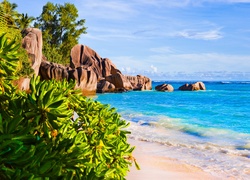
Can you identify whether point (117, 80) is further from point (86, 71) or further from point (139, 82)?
point (86, 71)

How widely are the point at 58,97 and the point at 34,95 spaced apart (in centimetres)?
22

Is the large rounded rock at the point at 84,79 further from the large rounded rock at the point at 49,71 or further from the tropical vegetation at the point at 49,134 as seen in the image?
the tropical vegetation at the point at 49,134

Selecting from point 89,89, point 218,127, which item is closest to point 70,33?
point 89,89

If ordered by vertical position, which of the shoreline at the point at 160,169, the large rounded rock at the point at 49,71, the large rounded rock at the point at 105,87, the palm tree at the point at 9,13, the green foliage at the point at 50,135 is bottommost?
the shoreline at the point at 160,169

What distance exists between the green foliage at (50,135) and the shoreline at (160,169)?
14.2 feet

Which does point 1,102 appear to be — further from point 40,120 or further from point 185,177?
point 185,177

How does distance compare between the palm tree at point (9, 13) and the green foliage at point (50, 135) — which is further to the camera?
the palm tree at point (9, 13)

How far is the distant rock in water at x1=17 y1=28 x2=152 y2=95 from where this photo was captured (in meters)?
32.2

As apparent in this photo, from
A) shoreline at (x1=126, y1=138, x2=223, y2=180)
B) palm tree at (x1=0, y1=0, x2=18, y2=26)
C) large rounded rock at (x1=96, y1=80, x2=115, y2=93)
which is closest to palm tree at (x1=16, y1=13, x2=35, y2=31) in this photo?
palm tree at (x1=0, y1=0, x2=18, y2=26)

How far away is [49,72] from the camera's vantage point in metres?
41.4

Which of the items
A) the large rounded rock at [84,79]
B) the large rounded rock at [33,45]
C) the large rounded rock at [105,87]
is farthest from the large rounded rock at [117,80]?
Result: the large rounded rock at [33,45]

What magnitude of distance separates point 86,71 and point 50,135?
45174mm

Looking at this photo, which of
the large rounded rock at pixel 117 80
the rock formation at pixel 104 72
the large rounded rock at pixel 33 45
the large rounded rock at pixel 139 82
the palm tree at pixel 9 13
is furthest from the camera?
the large rounded rock at pixel 139 82

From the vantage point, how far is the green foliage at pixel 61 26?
205ft
